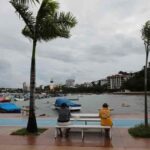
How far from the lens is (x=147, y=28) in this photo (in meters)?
17.7

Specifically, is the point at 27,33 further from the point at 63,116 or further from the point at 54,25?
the point at 63,116

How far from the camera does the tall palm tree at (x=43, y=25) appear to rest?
17.7m

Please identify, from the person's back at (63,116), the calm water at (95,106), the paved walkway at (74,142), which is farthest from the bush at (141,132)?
the calm water at (95,106)

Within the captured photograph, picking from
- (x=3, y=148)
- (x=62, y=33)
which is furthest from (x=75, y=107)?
(x=3, y=148)

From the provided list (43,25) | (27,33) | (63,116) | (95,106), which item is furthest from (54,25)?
(95,106)

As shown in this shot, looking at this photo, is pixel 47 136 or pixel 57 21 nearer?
pixel 47 136

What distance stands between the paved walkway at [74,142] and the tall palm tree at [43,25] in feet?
5.56

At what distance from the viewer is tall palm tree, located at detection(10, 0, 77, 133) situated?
17.7 m

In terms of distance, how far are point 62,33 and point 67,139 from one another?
5.05m

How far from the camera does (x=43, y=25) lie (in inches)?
704

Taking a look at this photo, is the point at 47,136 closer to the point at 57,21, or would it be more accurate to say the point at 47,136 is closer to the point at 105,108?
the point at 105,108

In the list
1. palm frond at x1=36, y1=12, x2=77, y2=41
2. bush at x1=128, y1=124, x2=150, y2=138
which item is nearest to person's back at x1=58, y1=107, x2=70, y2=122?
bush at x1=128, y1=124, x2=150, y2=138

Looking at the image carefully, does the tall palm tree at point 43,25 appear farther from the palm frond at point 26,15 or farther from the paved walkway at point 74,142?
the paved walkway at point 74,142

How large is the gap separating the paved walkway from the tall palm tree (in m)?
1.69
